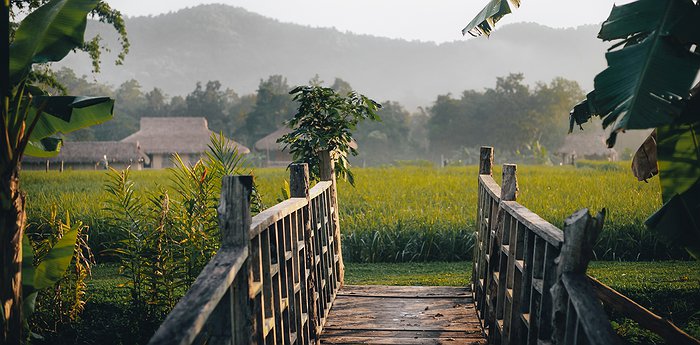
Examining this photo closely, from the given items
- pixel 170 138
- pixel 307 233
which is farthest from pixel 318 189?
pixel 170 138

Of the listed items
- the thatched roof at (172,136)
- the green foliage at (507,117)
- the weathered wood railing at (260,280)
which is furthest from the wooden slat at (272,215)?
the green foliage at (507,117)

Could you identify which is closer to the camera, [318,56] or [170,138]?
[170,138]

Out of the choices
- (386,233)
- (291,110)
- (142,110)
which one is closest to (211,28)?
(142,110)

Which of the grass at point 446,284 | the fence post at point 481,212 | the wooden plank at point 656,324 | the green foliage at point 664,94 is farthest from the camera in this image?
the fence post at point 481,212

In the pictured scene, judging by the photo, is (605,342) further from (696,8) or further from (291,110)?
(291,110)

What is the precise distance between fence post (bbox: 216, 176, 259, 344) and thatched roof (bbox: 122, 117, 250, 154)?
36.3 metres

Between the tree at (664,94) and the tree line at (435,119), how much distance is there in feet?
132

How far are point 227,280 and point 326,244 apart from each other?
3.10m

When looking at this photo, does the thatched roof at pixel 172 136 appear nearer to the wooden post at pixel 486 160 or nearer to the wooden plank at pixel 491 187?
the wooden post at pixel 486 160

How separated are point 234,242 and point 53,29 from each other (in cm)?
168

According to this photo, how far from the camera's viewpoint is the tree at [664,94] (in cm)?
222

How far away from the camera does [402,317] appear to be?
196 inches

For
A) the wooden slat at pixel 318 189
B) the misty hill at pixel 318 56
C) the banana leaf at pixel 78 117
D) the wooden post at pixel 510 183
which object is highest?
the misty hill at pixel 318 56

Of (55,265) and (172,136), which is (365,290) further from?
(172,136)
